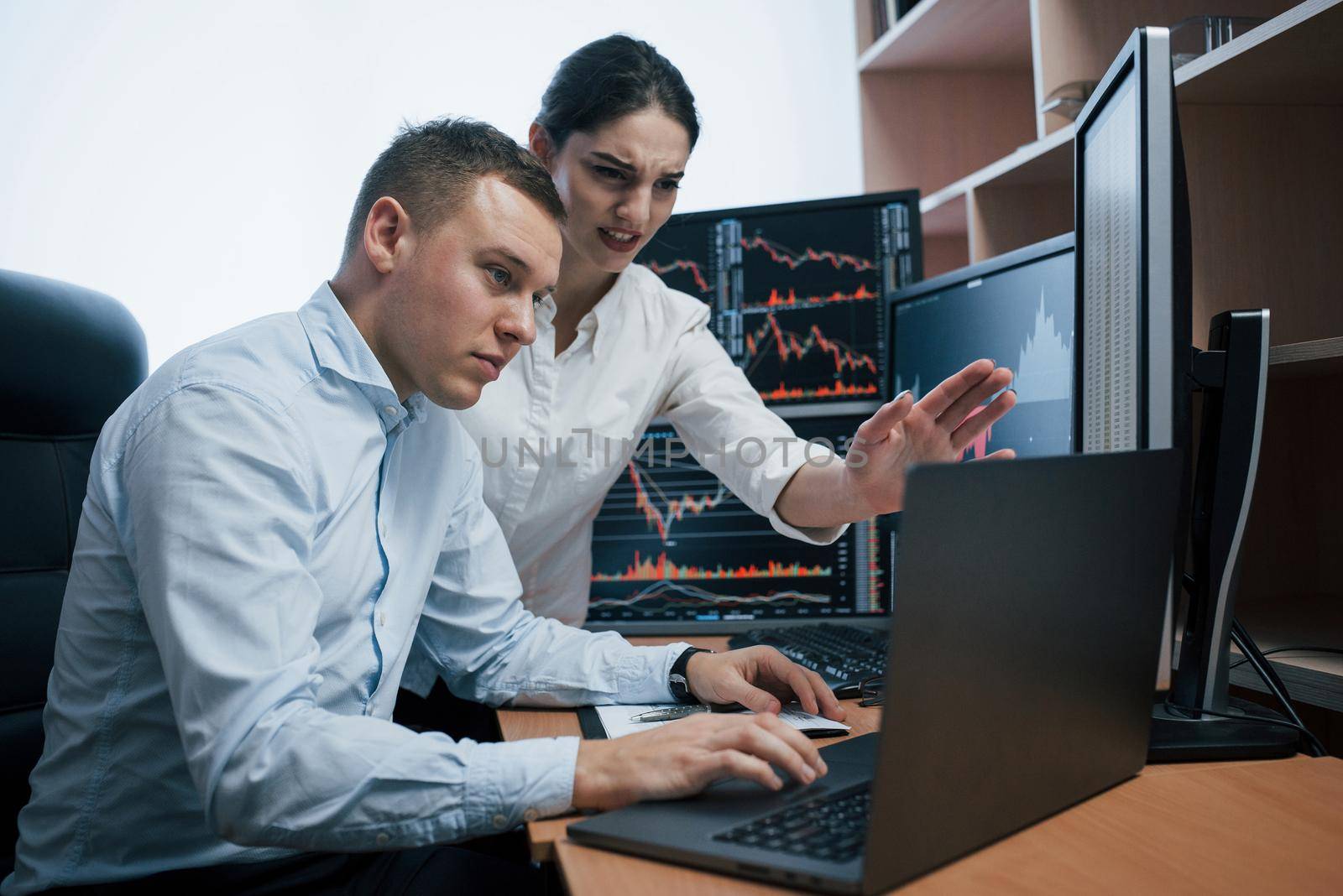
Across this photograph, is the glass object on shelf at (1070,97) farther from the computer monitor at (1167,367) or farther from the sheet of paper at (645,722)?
the sheet of paper at (645,722)

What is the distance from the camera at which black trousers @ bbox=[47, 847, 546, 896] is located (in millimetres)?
805

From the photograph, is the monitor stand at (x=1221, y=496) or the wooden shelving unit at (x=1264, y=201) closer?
the monitor stand at (x=1221, y=496)

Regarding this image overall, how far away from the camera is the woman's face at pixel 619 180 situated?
1.33 m

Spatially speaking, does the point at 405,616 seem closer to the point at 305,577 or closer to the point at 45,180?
the point at 305,577

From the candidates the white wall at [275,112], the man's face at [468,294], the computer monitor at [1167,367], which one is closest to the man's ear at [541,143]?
the man's face at [468,294]

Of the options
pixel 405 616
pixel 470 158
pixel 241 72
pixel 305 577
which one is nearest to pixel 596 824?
pixel 305 577

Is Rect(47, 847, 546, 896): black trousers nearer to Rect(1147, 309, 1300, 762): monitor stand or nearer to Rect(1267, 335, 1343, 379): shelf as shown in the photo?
Rect(1147, 309, 1300, 762): monitor stand

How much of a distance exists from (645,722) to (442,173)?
59 centimetres

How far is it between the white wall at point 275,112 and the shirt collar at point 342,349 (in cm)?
138

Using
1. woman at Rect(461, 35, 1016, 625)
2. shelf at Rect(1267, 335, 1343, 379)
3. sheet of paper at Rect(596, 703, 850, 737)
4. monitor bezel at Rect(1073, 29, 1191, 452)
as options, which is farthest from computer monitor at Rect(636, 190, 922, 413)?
monitor bezel at Rect(1073, 29, 1191, 452)

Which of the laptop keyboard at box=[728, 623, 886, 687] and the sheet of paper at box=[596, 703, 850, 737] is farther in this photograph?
the laptop keyboard at box=[728, 623, 886, 687]

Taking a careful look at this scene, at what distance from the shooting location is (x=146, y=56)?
2.14 metres

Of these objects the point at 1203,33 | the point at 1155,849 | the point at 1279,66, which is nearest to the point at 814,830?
the point at 1155,849

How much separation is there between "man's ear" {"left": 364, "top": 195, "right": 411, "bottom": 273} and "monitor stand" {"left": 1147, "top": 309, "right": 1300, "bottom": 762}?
76 cm
